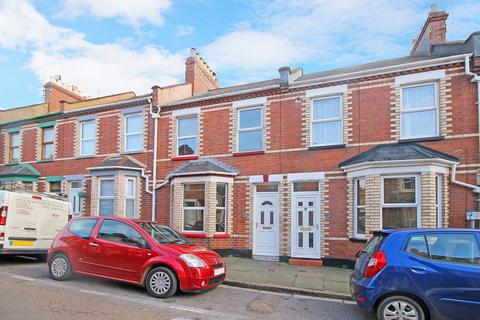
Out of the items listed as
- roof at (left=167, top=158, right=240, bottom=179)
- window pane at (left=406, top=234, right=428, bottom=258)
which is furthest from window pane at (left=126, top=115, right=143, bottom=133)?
window pane at (left=406, top=234, right=428, bottom=258)

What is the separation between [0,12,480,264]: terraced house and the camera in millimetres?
9641

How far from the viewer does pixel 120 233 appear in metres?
7.50

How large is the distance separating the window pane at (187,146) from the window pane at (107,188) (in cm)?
296

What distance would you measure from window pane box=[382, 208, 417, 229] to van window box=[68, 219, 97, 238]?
297 inches

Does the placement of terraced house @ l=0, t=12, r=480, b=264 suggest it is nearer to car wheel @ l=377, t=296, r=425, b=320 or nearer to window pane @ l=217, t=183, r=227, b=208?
window pane @ l=217, t=183, r=227, b=208

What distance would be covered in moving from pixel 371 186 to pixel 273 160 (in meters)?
3.30

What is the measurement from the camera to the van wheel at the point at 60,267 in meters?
7.88

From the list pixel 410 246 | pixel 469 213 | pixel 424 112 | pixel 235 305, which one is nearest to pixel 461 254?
pixel 410 246

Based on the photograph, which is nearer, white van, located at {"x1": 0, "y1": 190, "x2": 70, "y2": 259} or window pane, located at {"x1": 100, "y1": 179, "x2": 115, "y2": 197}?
white van, located at {"x1": 0, "y1": 190, "x2": 70, "y2": 259}

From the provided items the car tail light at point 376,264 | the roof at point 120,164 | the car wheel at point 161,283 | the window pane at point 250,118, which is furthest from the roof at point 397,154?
the roof at point 120,164

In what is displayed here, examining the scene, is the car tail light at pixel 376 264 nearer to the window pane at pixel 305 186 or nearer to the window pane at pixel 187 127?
the window pane at pixel 305 186

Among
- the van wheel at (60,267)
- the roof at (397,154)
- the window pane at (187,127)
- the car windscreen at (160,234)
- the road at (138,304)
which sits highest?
the window pane at (187,127)

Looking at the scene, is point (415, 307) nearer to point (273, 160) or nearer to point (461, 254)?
point (461, 254)

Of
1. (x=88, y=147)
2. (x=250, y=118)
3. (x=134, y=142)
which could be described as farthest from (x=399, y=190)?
(x=88, y=147)
